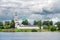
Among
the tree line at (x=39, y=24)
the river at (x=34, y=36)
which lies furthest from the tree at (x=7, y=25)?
the river at (x=34, y=36)

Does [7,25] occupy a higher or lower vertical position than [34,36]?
higher

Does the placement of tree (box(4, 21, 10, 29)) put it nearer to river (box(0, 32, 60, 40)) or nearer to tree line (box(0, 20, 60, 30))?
tree line (box(0, 20, 60, 30))

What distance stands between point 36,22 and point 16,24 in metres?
1.11

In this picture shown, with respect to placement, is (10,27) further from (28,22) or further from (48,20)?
(48,20)

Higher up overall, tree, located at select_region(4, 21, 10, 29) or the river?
tree, located at select_region(4, 21, 10, 29)

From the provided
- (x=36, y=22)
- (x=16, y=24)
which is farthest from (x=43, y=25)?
(x=16, y=24)

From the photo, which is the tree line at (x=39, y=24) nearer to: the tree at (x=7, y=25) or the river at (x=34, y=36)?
the tree at (x=7, y=25)

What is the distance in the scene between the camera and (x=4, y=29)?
13.7m

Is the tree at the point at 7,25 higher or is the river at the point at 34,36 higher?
the tree at the point at 7,25

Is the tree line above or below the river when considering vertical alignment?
above

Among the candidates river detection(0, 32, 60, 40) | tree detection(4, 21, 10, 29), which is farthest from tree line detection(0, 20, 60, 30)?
river detection(0, 32, 60, 40)

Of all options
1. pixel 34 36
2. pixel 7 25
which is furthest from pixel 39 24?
pixel 7 25

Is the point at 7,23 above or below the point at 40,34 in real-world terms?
above

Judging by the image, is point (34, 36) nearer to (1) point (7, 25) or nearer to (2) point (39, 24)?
(2) point (39, 24)
